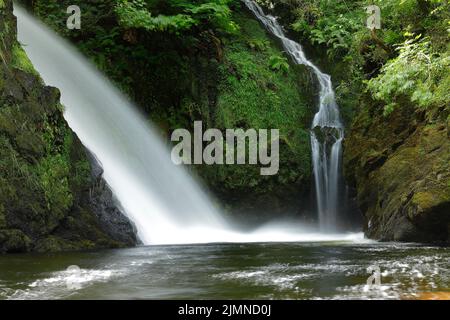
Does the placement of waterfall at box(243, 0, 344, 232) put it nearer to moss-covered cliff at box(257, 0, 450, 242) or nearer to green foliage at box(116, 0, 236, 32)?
moss-covered cliff at box(257, 0, 450, 242)

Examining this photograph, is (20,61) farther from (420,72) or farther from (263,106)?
(263,106)

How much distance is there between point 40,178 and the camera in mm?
8219

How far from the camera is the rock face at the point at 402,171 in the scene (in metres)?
8.47

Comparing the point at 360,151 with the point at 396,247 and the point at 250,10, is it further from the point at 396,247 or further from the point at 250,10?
the point at 250,10

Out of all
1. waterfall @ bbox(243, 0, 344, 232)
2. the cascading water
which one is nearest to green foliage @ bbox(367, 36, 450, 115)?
the cascading water

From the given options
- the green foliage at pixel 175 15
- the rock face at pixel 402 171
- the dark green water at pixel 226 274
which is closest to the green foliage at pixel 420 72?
the dark green water at pixel 226 274

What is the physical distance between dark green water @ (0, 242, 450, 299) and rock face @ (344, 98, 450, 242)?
1.24m

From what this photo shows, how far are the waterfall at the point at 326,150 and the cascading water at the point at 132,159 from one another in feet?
2.35

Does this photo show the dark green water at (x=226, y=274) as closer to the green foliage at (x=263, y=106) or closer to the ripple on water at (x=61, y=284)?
the ripple on water at (x=61, y=284)

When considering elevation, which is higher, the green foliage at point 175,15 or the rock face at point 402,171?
the green foliage at point 175,15

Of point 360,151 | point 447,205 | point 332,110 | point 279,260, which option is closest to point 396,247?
point 447,205

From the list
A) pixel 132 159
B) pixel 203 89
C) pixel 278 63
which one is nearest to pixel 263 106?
pixel 278 63

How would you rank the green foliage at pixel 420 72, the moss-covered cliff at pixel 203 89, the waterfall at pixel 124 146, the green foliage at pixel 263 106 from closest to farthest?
the green foliage at pixel 420 72 < the waterfall at pixel 124 146 < the moss-covered cliff at pixel 203 89 < the green foliage at pixel 263 106

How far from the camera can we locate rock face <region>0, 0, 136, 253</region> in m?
7.70
